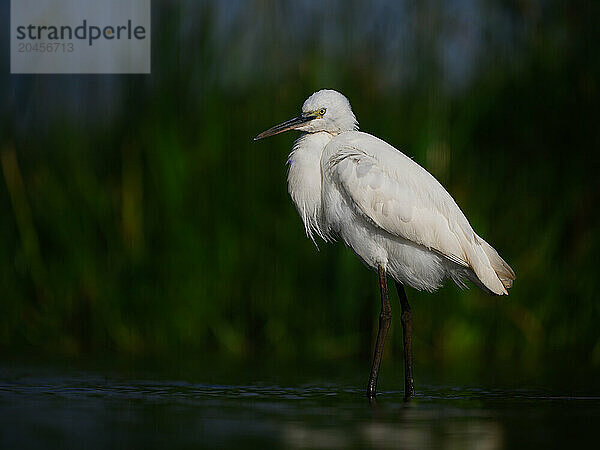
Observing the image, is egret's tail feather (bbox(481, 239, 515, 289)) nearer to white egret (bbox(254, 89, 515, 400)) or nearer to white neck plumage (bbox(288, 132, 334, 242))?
white egret (bbox(254, 89, 515, 400))

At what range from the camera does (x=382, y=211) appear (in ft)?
17.4

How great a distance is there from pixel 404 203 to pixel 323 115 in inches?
22.9

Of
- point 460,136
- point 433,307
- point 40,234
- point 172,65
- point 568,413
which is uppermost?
point 172,65

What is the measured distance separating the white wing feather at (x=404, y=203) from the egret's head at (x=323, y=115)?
0.53 ft

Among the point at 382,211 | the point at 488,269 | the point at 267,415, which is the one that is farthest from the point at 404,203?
the point at 267,415

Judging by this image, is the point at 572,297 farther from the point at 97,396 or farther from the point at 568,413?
the point at 97,396

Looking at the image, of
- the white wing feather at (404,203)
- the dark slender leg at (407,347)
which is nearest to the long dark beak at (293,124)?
the white wing feather at (404,203)

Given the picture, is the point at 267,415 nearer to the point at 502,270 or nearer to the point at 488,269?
the point at 488,269

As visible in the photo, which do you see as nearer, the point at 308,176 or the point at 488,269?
the point at 488,269

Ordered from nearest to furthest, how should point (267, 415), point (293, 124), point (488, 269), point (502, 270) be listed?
point (267, 415), point (488, 269), point (502, 270), point (293, 124)

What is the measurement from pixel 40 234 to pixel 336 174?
2.06 m

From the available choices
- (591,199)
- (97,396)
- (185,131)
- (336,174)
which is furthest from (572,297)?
(97,396)

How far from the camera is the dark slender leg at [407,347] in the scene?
5164 mm

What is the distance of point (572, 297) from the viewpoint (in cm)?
648
